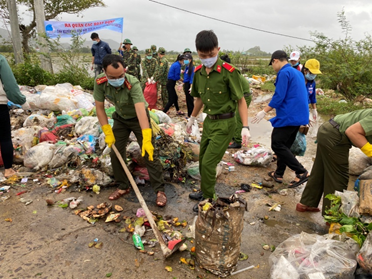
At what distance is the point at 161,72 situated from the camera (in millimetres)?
7340

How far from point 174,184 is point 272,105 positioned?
174cm

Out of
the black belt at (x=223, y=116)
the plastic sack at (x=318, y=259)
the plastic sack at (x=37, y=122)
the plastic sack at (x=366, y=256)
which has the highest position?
the black belt at (x=223, y=116)

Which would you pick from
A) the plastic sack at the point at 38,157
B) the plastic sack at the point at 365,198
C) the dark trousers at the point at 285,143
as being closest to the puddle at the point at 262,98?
the dark trousers at the point at 285,143

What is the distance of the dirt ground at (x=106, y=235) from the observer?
7.41ft

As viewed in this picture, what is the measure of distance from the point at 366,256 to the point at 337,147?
1.07m

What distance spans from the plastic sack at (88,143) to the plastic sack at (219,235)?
260 cm

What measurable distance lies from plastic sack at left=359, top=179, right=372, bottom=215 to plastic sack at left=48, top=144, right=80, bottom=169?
11.9 ft

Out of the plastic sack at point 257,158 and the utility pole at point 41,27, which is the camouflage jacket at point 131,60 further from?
the plastic sack at point 257,158

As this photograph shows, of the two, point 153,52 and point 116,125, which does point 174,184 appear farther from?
point 153,52

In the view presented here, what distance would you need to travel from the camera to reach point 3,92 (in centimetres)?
341

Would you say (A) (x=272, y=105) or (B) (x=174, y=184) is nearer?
(A) (x=272, y=105)

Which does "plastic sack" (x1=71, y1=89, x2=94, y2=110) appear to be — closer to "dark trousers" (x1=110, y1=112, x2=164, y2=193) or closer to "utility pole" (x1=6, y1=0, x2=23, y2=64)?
→ "dark trousers" (x1=110, y1=112, x2=164, y2=193)

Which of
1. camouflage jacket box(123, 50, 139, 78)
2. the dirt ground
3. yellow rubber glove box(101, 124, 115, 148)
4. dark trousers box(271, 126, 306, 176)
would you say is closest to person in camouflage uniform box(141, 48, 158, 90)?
camouflage jacket box(123, 50, 139, 78)

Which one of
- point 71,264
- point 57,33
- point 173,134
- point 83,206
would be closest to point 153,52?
point 57,33
